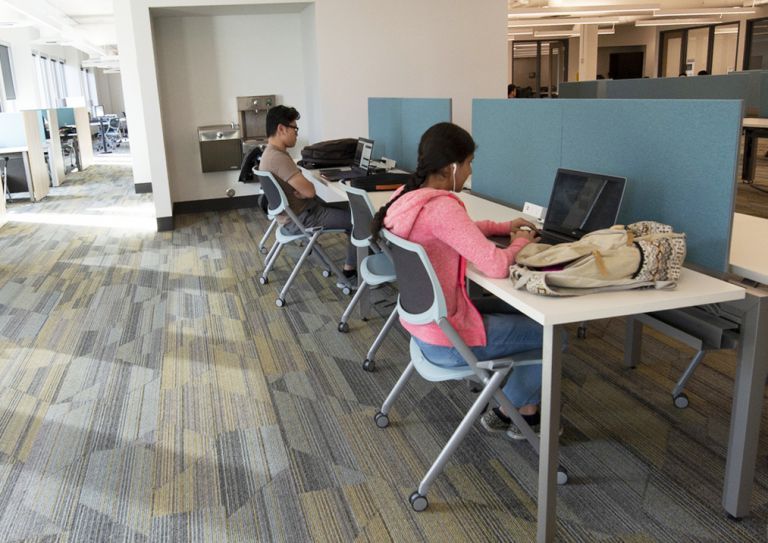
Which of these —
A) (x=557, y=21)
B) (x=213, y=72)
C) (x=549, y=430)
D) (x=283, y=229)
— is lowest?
(x=549, y=430)

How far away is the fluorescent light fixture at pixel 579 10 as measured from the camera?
39.8 feet

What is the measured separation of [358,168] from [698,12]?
11.9 metres

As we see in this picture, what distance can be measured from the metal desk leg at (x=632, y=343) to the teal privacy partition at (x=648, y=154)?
0.65 m

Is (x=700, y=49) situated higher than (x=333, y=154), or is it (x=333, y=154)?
(x=700, y=49)

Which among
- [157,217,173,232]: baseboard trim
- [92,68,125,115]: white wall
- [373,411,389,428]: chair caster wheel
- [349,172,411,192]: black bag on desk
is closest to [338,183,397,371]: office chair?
[373,411,389,428]: chair caster wheel

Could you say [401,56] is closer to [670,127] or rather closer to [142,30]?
[142,30]

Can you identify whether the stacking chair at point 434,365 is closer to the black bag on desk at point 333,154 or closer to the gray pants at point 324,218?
the gray pants at point 324,218

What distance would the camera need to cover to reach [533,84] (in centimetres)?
1958

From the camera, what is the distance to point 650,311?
1.75 metres

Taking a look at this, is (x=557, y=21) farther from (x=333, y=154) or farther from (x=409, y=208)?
(x=409, y=208)

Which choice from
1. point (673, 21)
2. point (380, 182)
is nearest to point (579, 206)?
point (380, 182)

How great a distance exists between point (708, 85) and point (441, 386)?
4054mm

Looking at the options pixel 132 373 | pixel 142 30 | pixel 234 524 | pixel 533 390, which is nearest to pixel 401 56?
pixel 142 30

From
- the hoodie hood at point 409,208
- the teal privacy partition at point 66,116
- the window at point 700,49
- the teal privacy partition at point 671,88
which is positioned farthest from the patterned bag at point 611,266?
the window at point 700,49
